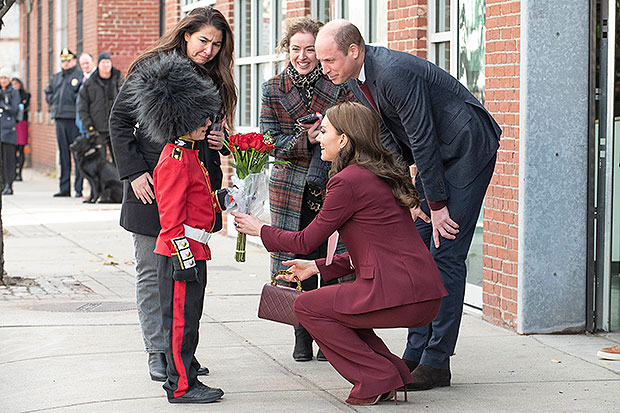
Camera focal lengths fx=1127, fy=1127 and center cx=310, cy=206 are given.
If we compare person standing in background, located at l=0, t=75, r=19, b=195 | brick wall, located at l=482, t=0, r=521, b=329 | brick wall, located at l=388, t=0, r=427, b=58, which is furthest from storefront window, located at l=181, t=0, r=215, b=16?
brick wall, located at l=482, t=0, r=521, b=329

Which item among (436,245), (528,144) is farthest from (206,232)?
(528,144)

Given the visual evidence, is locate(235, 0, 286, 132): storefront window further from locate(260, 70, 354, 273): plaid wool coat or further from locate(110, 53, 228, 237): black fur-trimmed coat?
locate(110, 53, 228, 237): black fur-trimmed coat

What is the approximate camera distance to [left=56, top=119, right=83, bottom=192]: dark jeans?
1833 centimetres

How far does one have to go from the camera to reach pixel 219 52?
19.7 feet

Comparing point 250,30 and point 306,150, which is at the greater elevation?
point 250,30

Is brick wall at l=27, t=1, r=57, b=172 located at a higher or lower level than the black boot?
higher

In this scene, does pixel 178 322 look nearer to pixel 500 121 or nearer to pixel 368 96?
pixel 368 96

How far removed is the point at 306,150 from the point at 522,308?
6.00ft

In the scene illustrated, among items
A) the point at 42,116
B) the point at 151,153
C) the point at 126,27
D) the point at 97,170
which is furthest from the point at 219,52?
the point at 42,116

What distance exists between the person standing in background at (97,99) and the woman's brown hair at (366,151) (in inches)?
459

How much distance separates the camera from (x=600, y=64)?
6941mm

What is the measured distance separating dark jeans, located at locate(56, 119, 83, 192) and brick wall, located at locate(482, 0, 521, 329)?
39.1 ft

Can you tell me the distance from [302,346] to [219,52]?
5.62 feet

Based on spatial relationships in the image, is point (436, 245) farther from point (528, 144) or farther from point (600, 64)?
point (600, 64)
